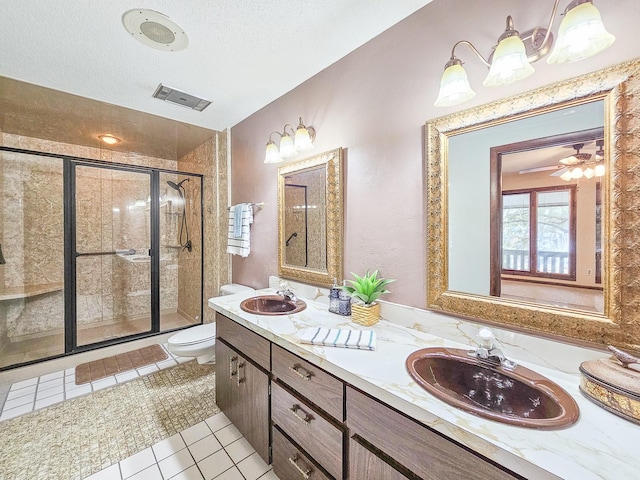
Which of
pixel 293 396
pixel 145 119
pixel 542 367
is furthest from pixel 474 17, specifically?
pixel 145 119

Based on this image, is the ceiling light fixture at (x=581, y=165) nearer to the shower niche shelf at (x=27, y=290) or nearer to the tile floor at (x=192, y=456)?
the tile floor at (x=192, y=456)

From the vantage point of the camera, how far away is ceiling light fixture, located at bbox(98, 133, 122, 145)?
2.95 meters

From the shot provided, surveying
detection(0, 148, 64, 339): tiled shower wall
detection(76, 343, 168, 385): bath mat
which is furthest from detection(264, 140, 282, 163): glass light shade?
detection(0, 148, 64, 339): tiled shower wall

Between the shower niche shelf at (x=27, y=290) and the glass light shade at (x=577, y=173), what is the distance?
416cm

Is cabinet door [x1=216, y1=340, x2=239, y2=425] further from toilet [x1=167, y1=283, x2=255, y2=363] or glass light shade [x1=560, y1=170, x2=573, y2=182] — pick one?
glass light shade [x1=560, y1=170, x2=573, y2=182]

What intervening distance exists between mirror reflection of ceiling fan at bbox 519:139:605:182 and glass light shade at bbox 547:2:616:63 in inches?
11.5

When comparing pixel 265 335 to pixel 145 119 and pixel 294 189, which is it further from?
pixel 145 119

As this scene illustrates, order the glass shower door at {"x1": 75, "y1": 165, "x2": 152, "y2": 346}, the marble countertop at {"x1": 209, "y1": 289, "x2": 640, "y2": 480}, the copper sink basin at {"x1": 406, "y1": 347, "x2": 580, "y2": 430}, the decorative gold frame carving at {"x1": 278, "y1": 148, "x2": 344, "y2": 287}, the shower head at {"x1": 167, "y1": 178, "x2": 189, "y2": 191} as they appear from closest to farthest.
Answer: the marble countertop at {"x1": 209, "y1": 289, "x2": 640, "y2": 480} → the copper sink basin at {"x1": 406, "y1": 347, "x2": 580, "y2": 430} → the decorative gold frame carving at {"x1": 278, "y1": 148, "x2": 344, "y2": 287} → the glass shower door at {"x1": 75, "y1": 165, "x2": 152, "y2": 346} → the shower head at {"x1": 167, "y1": 178, "x2": 189, "y2": 191}

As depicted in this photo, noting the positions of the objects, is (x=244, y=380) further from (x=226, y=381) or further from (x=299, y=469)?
(x=299, y=469)

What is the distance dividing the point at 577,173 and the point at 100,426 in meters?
2.89

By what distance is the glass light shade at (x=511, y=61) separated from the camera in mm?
971

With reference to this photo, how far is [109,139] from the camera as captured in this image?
3.06 meters

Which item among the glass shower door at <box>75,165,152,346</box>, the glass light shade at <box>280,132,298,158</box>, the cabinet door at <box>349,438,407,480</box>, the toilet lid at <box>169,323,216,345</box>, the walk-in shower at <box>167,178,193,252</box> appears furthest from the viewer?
the walk-in shower at <box>167,178,193,252</box>

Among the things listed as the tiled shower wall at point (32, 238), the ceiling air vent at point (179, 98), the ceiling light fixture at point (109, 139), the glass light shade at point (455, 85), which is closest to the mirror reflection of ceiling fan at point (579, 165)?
the glass light shade at point (455, 85)
